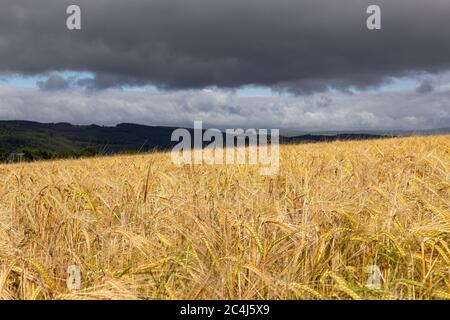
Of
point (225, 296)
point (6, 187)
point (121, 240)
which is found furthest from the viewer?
point (6, 187)

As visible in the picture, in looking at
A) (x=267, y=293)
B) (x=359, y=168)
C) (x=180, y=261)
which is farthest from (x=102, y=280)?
(x=359, y=168)

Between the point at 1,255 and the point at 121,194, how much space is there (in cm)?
130

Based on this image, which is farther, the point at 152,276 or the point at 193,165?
the point at 193,165

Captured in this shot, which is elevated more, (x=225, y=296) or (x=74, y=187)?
(x=74, y=187)

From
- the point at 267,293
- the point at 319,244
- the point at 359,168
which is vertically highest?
the point at 359,168

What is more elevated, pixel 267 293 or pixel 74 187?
pixel 74 187

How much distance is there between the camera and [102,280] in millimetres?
2240

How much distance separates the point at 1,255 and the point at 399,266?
7.98 feet

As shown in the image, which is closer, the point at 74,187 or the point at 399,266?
the point at 399,266

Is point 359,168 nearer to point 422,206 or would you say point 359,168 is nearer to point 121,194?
point 422,206

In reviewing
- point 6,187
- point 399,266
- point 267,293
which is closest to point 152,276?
point 267,293

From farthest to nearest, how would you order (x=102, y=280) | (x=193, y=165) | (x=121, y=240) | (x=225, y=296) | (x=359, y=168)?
(x=193, y=165) → (x=359, y=168) → (x=121, y=240) → (x=102, y=280) → (x=225, y=296)

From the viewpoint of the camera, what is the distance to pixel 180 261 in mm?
2373

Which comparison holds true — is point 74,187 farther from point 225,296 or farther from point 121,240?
point 225,296
